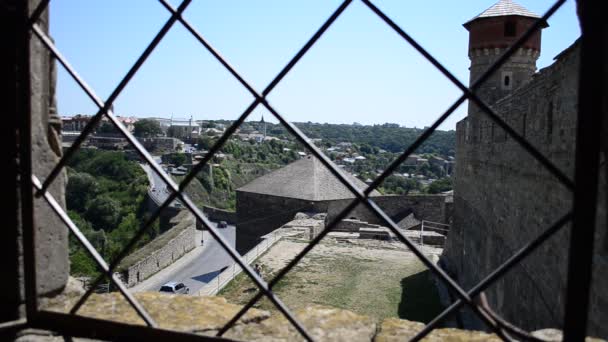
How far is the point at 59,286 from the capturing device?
78.3 inches

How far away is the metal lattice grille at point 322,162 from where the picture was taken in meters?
1.26

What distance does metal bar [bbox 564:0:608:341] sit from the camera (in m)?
1.10

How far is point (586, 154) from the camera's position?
1.12 meters

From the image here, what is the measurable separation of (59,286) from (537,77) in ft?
19.8

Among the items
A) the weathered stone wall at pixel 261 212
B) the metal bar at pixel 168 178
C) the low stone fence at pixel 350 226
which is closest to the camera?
the metal bar at pixel 168 178

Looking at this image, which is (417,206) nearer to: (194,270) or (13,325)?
(194,270)

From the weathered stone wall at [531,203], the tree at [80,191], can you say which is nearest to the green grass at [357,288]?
the weathered stone wall at [531,203]

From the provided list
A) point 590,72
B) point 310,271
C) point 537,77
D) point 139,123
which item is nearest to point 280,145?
point 139,123

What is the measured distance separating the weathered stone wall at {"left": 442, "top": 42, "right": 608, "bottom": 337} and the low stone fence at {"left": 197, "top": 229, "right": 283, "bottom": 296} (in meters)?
5.26

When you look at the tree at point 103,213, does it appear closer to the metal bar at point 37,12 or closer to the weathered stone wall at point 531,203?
the weathered stone wall at point 531,203

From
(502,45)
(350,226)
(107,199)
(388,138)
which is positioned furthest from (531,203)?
(388,138)

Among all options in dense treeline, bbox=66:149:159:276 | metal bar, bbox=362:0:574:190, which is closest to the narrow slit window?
metal bar, bbox=362:0:574:190

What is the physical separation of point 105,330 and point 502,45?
52.4 ft

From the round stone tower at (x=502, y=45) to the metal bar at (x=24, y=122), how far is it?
50.3ft
